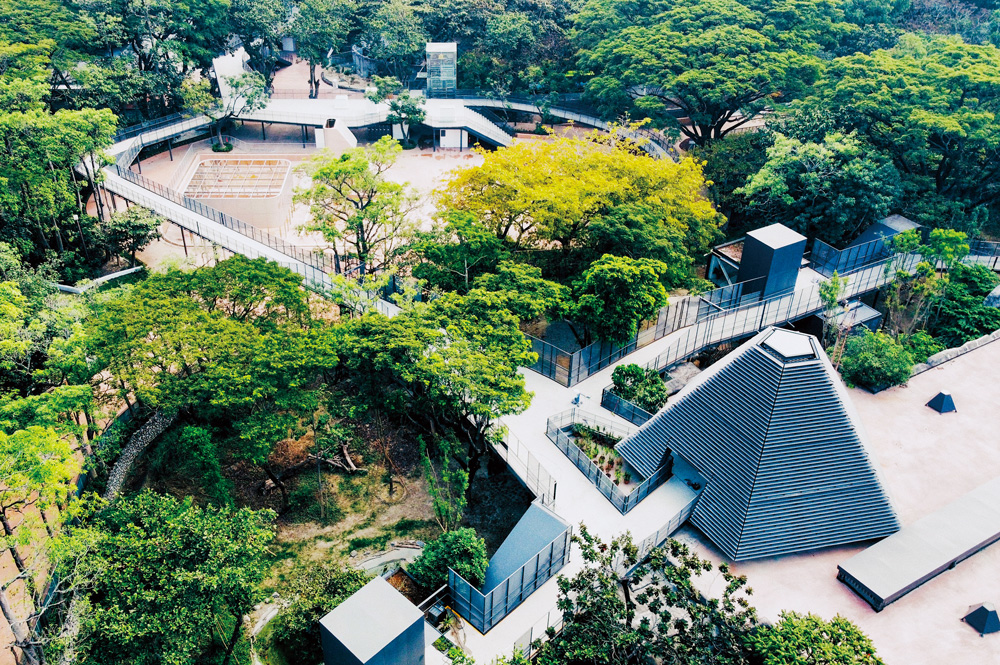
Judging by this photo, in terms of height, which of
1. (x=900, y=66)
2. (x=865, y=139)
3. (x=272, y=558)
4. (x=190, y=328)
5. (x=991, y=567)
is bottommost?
(x=272, y=558)

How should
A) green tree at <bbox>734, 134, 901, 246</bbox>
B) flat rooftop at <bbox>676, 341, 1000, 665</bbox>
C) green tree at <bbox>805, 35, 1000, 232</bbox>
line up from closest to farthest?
flat rooftop at <bbox>676, 341, 1000, 665</bbox>, green tree at <bbox>734, 134, 901, 246</bbox>, green tree at <bbox>805, 35, 1000, 232</bbox>

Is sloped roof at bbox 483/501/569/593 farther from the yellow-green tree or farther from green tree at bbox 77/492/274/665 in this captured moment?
the yellow-green tree

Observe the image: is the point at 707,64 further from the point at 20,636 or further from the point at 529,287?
the point at 20,636

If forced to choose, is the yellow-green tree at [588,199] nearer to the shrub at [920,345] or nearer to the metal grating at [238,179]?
the shrub at [920,345]

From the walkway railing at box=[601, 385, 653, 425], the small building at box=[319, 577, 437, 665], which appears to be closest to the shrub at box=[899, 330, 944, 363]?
the walkway railing at box=[601, 385, 653, 425]

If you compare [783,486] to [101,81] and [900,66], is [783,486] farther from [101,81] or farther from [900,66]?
[101,81]

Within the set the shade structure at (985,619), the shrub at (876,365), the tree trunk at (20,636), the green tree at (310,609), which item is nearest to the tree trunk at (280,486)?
the green tree at (310,609)

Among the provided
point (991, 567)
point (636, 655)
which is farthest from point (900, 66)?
point (636, 655)
